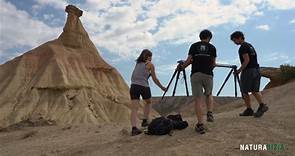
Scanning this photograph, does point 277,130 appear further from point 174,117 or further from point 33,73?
point 33,73

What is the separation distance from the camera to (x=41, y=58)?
46000 millimetres

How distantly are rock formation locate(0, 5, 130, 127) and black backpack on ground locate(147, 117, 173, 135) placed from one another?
29.1 meters

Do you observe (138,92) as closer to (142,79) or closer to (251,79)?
(142,79)

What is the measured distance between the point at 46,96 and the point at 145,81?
112 ft

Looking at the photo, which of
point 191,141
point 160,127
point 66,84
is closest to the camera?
point 191,141

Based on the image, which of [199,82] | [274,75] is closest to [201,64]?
[199,82]

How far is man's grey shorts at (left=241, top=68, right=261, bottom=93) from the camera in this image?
7922 mm

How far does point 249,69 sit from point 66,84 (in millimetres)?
34952

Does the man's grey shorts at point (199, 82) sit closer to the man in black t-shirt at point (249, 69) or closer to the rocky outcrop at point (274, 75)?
the man in black t-shirt at point (249, 69)

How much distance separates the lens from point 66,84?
41594 mm

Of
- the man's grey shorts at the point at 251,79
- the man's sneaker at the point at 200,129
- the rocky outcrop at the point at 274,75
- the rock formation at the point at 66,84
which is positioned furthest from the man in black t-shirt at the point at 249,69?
the rock formation at the point at 66,84

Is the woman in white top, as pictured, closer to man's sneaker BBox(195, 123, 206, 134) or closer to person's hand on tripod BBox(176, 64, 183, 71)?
person's hand on tripod BBox(176, 64, 183, 71)

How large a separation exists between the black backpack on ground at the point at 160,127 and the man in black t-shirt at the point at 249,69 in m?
1.62

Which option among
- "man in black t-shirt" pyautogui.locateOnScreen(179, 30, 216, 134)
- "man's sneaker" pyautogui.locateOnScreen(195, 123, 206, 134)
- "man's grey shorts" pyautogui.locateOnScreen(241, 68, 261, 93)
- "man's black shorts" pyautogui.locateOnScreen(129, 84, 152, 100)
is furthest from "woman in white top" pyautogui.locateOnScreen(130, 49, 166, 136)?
"man's grey shorts" pyautogui.locateOnScreen(241, 68, 261, 93)
